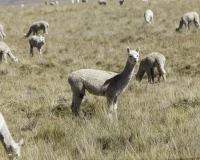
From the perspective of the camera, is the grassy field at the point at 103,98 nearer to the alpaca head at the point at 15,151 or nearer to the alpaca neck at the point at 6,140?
the alpaca head at the point at 15,151

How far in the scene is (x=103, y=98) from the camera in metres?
8.59

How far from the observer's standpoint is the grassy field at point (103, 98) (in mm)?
4926

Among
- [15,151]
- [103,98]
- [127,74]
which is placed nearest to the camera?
[15,151]

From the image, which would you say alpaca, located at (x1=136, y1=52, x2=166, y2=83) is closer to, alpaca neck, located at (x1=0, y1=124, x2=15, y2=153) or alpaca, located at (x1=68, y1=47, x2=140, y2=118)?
alpaca, located at (x1=68, y1=47, x2=140, y2=118)

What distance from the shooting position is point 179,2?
30.7 meters

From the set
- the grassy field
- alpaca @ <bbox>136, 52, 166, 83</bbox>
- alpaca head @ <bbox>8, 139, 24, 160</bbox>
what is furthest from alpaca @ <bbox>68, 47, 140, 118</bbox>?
alpaca @ <bbox>136, 52, 166, 83</bbox>

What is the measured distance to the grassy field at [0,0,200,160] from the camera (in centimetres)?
493

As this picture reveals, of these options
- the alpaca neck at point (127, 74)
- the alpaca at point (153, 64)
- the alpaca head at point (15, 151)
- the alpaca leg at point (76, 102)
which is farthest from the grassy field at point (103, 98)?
the alpaca neck at point (127, 74)

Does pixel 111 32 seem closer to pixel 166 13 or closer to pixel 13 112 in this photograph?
pixel 166 13

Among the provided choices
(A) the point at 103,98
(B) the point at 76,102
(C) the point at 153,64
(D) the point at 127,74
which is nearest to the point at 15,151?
(B) the point at 76,102

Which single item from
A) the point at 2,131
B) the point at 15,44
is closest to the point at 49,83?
the point at 2,131

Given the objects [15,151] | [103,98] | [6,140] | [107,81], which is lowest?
[103,98]

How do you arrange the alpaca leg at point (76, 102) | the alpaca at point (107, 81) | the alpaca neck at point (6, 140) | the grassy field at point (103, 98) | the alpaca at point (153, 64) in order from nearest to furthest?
the grassy field at point (103, 98)
the alpaca neck at point (6, 140)
the alpaca at point (107, 81)
the alpaca leg at point (76, 102)
the alpaca at point (153, 64)

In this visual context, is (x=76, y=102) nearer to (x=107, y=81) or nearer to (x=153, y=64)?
(x=107, y=81)
